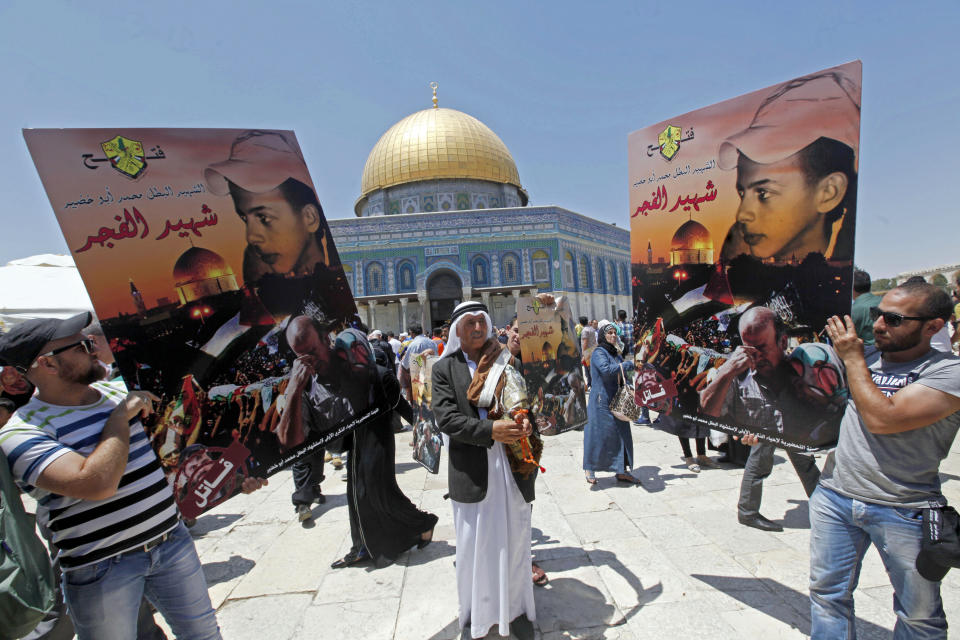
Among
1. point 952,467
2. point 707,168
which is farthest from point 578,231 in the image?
point 707,168

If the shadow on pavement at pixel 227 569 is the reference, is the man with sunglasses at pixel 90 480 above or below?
above

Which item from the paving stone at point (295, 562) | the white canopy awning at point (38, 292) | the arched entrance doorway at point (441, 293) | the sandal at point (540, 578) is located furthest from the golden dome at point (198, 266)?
the arched entrance doorway at point (441, 293)

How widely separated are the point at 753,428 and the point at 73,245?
2.96 m

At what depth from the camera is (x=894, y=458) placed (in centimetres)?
174

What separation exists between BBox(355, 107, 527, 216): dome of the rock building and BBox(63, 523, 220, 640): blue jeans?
28.9m

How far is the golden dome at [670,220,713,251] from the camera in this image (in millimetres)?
2436

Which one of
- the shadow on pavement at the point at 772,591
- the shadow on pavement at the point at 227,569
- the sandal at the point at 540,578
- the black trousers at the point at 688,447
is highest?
the black trousers at the point at 688,447

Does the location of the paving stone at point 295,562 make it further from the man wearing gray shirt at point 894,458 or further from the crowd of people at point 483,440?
the man wearing gray shirt at point 894,458

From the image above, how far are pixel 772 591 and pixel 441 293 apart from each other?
83.7 ft

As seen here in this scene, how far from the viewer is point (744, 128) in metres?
2.24

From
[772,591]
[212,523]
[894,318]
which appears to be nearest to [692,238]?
[894,318]

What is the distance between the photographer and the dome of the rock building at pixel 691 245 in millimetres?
2438

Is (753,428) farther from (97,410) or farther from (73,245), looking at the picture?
(73,245)

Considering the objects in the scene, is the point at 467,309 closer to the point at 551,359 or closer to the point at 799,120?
the point at 551,359
